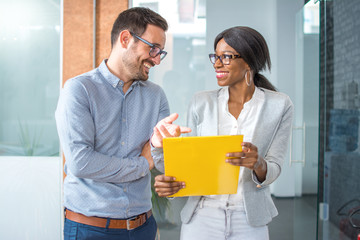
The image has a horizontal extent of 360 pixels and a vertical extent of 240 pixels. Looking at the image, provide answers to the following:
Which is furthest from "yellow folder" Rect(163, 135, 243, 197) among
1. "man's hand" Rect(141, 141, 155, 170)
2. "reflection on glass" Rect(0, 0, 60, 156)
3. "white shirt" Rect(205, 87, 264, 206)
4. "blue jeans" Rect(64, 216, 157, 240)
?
"reflection on glass" Rect(0, 0, 60, 156)

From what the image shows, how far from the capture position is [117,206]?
5.21 ft

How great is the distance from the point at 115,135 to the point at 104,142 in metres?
0.06

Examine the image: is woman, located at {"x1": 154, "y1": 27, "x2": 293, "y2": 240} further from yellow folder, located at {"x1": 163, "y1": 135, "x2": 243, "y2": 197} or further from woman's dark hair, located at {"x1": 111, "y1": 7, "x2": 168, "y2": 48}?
woman's dark hair, located at {"x1": 111, "y1": 7, "x2": 168, "y2": 48}

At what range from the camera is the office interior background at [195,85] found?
8.43ft

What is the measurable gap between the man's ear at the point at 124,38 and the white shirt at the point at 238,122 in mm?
529

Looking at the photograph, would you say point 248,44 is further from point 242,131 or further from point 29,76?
point 29,76

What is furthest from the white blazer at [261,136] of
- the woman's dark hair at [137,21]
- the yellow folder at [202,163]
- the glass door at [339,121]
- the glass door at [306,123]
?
the glass door at [306,123]

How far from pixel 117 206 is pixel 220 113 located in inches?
25.1

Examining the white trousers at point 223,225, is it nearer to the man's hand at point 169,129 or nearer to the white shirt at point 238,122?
the white shirt at point 238,122

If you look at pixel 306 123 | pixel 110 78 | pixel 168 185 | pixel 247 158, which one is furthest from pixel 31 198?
pixel 306 123

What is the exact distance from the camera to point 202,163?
139cm

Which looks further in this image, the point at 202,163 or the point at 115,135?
the point at 115,135

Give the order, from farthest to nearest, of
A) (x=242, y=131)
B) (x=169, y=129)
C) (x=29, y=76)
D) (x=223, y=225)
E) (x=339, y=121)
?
1. (x=29, y=76)
2. (x=339, y=121)
3. (x=242, y=131)
4. (x=223, y=225)
5. (x=169, y=129)

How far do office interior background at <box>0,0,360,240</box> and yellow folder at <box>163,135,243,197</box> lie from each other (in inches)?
55.6
